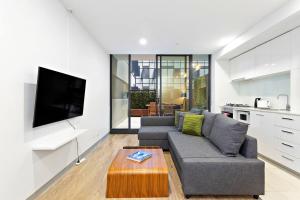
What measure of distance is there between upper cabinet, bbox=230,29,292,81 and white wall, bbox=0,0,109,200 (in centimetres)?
378

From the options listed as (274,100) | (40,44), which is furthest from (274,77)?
(40,44)

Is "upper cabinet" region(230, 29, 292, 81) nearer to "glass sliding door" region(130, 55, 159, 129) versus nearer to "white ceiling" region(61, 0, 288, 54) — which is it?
"white ceiling" region(61, 0, 288, 54)

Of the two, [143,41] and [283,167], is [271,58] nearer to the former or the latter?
[283,167]

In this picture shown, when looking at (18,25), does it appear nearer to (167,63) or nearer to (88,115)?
(88,115)

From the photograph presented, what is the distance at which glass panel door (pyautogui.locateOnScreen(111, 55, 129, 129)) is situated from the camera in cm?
565

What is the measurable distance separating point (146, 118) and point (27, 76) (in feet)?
9.39

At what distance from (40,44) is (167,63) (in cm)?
400

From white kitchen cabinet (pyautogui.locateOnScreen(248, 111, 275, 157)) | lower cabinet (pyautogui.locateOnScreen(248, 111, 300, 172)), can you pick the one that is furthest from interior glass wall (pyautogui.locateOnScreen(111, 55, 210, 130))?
lower cabinet (pyautogui.locateOnScreen(248, 111, 300, 172))

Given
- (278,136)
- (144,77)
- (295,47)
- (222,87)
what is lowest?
(278,136)

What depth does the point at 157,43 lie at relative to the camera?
434 cm

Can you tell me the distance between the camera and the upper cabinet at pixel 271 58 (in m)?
2.88

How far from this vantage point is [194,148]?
244 centimetres

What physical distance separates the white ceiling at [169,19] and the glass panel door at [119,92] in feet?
4.17

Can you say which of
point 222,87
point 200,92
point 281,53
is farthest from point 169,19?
point 200,92
